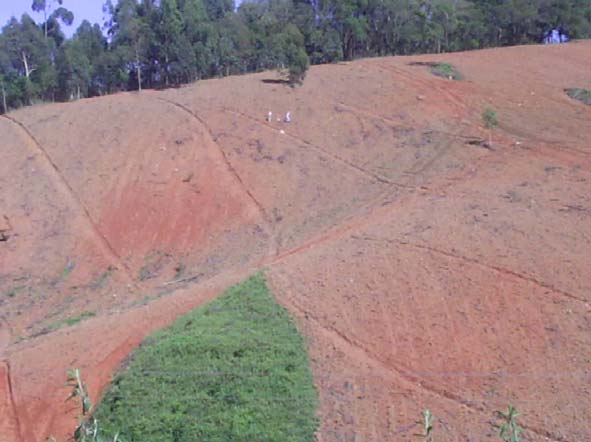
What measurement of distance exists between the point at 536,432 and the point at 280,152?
47.0ft

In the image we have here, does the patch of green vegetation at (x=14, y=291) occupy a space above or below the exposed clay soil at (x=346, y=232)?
below

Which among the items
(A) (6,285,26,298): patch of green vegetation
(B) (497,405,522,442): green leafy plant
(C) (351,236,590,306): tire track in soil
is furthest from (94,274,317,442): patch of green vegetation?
(A) (6,285,26,298): patch of green vegetation

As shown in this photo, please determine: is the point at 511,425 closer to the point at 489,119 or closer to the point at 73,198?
the point at 489,119

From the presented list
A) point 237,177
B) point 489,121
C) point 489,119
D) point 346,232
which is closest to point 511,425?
point 346,232

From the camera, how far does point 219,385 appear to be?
12.6 metres

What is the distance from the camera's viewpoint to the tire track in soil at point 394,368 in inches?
452

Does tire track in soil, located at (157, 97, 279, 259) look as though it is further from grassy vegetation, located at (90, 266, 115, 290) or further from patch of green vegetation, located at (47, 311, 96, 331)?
patch of green vegetation, located at (47, 311, 96, 331)

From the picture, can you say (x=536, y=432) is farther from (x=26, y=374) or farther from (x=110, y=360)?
(x=26, y=374)

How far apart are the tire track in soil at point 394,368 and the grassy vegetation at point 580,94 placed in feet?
49.0

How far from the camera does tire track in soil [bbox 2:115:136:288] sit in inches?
816

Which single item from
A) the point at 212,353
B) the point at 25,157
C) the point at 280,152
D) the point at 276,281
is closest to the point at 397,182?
the point at 280,152

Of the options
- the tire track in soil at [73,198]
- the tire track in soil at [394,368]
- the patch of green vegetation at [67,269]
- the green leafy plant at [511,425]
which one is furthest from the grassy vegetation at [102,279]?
the green leafy plant at [511,425]

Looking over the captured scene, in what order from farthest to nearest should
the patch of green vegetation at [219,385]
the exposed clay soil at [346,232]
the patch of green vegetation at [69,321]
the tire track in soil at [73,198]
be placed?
the tire track in soil at [73,198] → the patch of green vegetation at [69,321] → the exposed clay soil at [346,232] → the patch of green vegetation at [219,385]

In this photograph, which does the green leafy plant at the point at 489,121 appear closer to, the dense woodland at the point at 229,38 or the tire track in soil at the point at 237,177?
the tire track in soil at the point at 237,177
